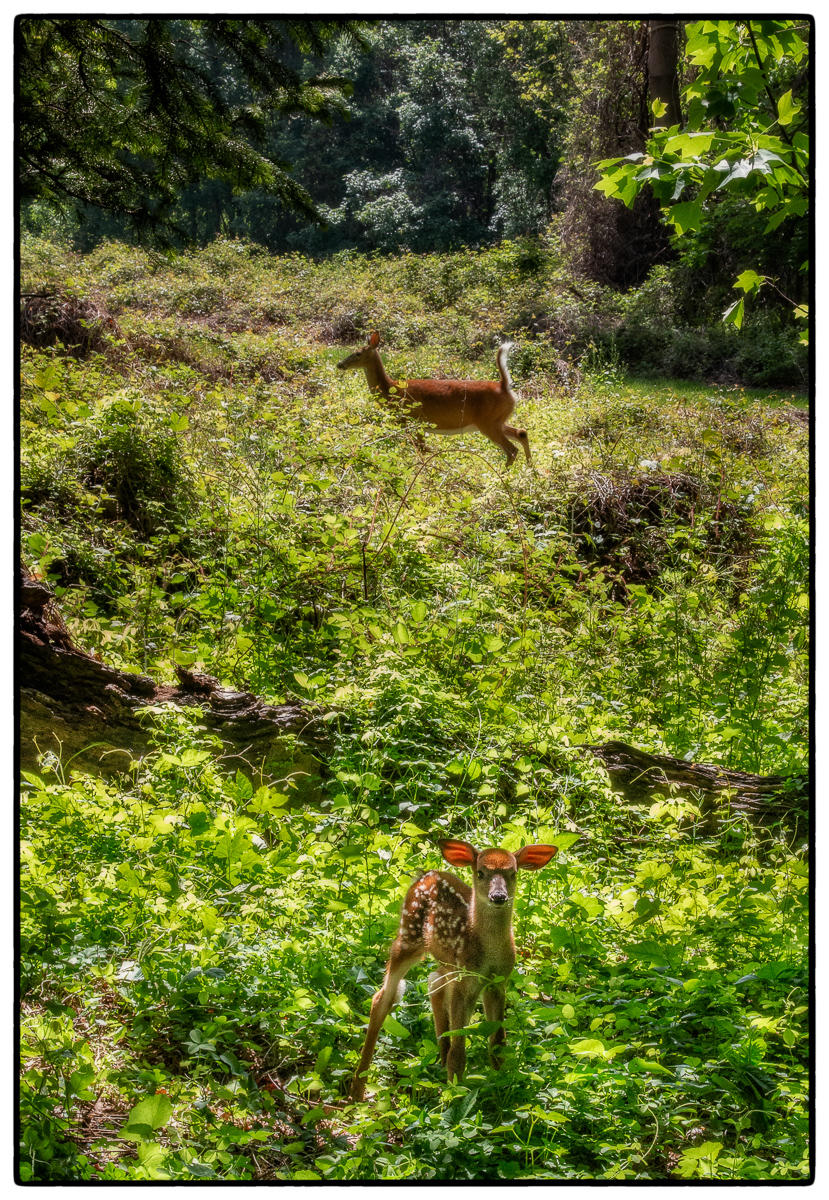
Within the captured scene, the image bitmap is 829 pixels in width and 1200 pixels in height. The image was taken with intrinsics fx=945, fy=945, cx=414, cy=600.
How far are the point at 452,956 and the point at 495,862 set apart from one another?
0.76 feet

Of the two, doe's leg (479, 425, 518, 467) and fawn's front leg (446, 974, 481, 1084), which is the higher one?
doe's leg (479, 425, 518, 467)

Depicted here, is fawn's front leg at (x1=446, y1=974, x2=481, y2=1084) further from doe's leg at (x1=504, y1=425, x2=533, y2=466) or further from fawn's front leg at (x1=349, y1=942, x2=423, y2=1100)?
doe's leg at (x1=504, y1=425, x2=533, y2=466)

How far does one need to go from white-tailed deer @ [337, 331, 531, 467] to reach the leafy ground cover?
146mm

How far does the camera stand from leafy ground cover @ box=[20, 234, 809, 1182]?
5.97 feet

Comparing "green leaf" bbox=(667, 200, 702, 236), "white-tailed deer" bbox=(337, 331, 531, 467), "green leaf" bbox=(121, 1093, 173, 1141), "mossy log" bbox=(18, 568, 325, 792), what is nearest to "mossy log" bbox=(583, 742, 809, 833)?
"mossy log" bbox=(18, 568, 325, 792)

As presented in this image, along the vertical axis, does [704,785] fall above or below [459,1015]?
below

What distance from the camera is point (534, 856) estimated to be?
1678 millimetres

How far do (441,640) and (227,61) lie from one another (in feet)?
7.32

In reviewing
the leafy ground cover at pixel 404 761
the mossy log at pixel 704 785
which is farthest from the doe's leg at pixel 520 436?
the mossy log at pixel 704 785

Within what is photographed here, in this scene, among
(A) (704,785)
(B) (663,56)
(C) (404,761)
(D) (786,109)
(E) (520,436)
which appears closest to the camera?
(D) (786,109)

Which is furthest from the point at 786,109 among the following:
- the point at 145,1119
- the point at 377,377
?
the point at 377,377

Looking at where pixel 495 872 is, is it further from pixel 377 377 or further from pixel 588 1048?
pixel 377 377

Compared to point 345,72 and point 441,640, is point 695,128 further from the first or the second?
point 441,640

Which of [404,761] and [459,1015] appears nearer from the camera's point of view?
[459,1015]
